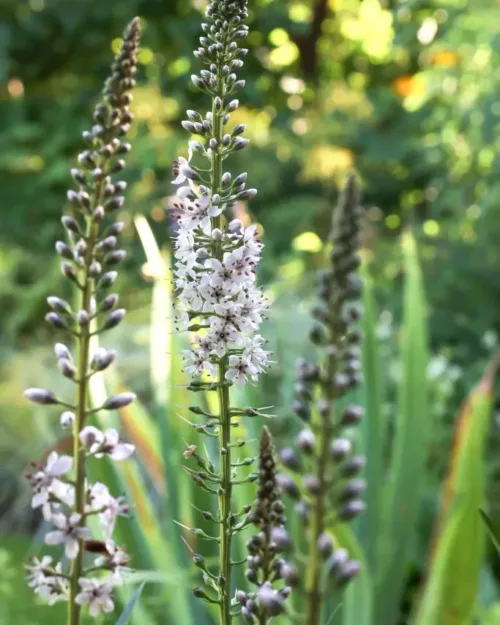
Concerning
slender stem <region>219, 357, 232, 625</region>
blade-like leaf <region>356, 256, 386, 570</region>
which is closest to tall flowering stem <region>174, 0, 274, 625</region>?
slender stem <region>219, 357, 232, 625</region>

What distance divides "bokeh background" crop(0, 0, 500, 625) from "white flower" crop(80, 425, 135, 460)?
1508 mm

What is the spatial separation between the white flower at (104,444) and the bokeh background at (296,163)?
151 centimetres

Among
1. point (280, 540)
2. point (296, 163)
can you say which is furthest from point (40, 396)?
point (296, 163)

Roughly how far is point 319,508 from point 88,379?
0.35 feet

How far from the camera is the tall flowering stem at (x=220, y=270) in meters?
0.28

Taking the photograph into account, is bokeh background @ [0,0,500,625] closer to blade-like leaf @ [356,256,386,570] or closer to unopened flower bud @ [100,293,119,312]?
blade-like leaf @ [356,256,386,570]

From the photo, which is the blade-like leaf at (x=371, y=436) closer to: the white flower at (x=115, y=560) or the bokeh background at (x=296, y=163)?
the bokeh background at (x=296, y=163)

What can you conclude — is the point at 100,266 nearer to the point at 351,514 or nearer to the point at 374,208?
the point at 351,514

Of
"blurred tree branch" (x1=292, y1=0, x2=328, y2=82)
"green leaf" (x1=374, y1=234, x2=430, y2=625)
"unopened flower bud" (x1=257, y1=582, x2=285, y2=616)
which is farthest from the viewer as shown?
"blurred tree branch" (x1=292, y1=0, x2=328, y2=82)

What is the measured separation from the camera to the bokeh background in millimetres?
2211

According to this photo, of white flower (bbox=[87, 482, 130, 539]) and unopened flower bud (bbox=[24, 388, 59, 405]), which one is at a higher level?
unopened flower bud (bbox=[24, 388, 59, 405])

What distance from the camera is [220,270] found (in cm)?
29

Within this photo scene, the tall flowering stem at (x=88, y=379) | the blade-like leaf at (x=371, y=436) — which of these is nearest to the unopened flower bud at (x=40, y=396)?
the tall flowering stem at (x=88, y=379)

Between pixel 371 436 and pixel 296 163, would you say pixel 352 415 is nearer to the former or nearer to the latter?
pixel 371 436
